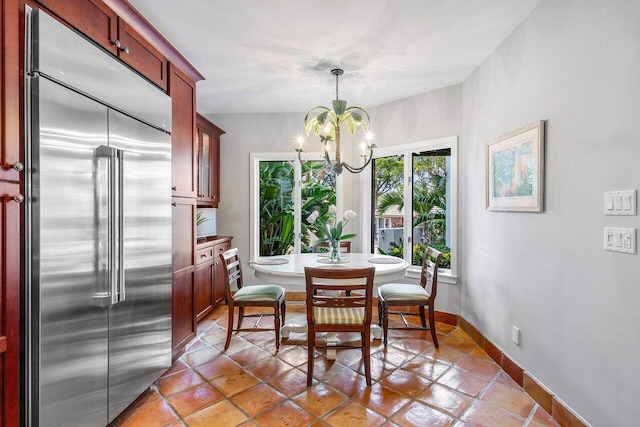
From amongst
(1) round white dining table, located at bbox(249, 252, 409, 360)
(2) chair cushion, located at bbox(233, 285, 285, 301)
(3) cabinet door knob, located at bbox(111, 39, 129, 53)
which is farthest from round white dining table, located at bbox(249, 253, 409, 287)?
(3) cabinet door knob, located at bbox(111, 39, 129, 53)

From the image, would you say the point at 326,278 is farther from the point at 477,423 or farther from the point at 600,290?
the point at 600,290

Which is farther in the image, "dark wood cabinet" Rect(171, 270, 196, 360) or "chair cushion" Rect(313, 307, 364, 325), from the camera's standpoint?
"dark wood cabinet" Rect(171, 270, 196, 360)

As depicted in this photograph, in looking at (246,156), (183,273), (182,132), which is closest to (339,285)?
(183,273)

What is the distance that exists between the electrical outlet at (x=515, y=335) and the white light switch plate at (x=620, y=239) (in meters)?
1.02

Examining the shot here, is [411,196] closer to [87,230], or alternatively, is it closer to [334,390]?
[334,390]

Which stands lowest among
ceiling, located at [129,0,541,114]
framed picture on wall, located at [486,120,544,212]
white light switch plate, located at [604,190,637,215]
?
white light switch plate, located at [604,190,637,215]

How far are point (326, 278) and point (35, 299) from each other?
1.46m

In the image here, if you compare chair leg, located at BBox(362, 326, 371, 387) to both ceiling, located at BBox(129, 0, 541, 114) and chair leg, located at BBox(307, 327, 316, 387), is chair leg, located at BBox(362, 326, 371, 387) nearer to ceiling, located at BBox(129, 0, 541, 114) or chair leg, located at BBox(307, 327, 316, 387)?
chair leg, located at BBox(307, 327, 316, 387)

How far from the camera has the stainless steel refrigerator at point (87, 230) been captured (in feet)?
4.62

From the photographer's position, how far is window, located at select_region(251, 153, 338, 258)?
4.57 m

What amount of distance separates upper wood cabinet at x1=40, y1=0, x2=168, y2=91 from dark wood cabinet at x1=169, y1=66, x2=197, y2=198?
18 cm

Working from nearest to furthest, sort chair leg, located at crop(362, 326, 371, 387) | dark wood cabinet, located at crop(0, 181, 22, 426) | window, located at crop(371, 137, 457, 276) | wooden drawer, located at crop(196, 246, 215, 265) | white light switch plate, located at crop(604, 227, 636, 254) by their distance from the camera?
dark wood cabinet, located at crop(0, 181, 22, 426) < white light switch plate, located at crop(604, 227, 636, 254) < chair leg, located at crop(362, 326, 371, 387) < wooden drawer, located at crop(196, 246, 215, 265) < window, located at crop(371, 137, 457, 276)

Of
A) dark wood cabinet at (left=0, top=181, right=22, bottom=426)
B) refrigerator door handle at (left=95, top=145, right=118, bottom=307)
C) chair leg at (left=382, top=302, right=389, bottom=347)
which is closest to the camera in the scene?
dark wood cabinet at (left=0, top=181, right=22, bottom=426)

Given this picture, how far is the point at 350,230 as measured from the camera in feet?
14.3
